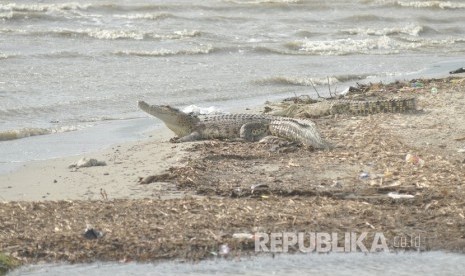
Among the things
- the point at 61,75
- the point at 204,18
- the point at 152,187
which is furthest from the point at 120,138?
the point at 204,18

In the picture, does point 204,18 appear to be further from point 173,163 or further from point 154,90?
point 173,163

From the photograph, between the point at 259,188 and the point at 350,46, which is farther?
the point at 350,46

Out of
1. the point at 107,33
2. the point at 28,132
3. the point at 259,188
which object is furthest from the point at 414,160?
the point at 107,33

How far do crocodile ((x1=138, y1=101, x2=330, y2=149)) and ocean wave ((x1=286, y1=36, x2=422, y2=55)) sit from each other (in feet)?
29.8

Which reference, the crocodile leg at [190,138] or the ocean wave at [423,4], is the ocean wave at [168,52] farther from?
the ocean wave at [423,4]

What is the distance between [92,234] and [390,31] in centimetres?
1835

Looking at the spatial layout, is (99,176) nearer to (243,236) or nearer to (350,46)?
(243,236)

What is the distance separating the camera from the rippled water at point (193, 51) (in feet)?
43.1

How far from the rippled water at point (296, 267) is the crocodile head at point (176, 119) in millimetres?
4885

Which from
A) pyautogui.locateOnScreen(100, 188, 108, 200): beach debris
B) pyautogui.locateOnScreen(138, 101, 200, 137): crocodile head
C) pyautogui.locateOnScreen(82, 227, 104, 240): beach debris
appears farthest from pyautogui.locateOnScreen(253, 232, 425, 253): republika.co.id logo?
pyautogui.locateOnScreen(138, 101, 200, 137): crocodile head

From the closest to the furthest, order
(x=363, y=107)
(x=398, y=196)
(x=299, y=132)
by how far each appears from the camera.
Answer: (x=398, y=196) < (x=299, y=132) < (x=363, y=107)

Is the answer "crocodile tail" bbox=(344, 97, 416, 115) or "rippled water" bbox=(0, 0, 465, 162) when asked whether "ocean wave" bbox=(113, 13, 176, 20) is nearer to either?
"rippled water" bbox=(0, 0, 465, 162)

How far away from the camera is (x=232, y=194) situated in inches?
277

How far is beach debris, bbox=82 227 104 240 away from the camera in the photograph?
5.89 m
